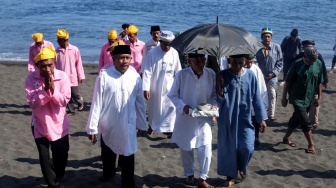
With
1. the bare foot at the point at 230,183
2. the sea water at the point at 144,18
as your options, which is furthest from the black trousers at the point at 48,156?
the sea water at the point at 144,18

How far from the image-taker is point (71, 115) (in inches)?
420

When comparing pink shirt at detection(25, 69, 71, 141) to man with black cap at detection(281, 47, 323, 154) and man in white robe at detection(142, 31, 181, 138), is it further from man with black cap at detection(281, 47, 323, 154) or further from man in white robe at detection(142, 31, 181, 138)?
man with black cap at detection(281, 47, 323, 154)

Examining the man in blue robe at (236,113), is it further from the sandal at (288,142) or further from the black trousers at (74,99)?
the black trousers at (74,99)

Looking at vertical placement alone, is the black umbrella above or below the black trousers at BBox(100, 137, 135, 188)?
above

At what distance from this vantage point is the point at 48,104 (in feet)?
19.9

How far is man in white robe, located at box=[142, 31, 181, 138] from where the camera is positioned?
846 centimetres

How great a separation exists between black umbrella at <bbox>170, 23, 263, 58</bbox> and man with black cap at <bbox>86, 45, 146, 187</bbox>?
0.68 m

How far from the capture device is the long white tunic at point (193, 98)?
252 inches

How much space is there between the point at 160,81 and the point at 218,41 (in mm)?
2812

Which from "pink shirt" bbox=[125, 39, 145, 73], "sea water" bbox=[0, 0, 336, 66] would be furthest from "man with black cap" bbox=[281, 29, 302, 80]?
"sea water" bbox=[0, 0, 336, 66]

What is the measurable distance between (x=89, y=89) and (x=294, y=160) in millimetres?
6749

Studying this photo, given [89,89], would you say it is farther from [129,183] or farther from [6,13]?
[6,13]

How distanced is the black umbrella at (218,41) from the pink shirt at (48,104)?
4.64 ft

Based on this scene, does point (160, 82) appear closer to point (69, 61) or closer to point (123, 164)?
point (123, 164)
